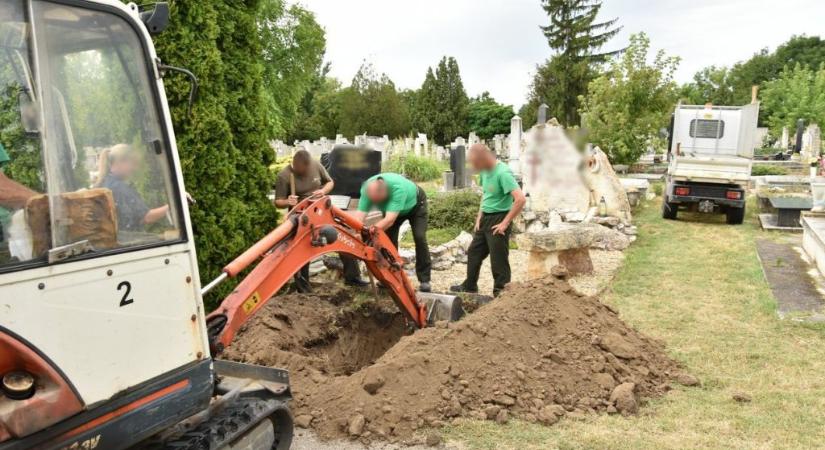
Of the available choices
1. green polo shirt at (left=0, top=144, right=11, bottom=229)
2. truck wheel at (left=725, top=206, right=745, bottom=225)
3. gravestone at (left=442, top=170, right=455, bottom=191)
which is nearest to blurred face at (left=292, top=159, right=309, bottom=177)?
green polo shirt at (left=0, top=144, right=11, bottom=229)

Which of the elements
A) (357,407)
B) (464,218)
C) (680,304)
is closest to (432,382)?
(357,407)

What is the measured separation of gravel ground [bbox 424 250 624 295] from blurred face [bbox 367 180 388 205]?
2090mm

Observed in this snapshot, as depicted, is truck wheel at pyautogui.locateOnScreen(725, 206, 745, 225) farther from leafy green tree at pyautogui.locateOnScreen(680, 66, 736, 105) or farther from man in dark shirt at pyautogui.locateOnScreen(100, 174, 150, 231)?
leafy green tree at pyautogui.locateOnScreen(680, 66, 736, 105)

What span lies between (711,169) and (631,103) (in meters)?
6.02

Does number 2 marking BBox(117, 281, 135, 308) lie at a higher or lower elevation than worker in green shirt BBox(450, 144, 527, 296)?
higher

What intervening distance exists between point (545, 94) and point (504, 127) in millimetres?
→ 20606

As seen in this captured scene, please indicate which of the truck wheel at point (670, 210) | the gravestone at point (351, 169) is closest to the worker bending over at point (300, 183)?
the gravestone at point (351, 169)

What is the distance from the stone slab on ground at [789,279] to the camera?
705 cm

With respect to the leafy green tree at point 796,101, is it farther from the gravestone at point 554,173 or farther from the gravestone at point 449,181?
the gravestone at point 554,173

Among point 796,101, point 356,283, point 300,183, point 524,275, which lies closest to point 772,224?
point 524,275

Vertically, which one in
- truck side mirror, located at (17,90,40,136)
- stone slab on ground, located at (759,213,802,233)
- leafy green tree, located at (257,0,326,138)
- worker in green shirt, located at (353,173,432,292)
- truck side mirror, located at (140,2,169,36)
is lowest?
stone slab on ground, located at (759,213,802,233)

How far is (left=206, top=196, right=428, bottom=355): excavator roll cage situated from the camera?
3395 millimetres

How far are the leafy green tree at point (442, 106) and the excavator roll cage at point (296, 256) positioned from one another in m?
39.4

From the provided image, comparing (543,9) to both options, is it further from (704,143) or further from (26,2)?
(26,2)
